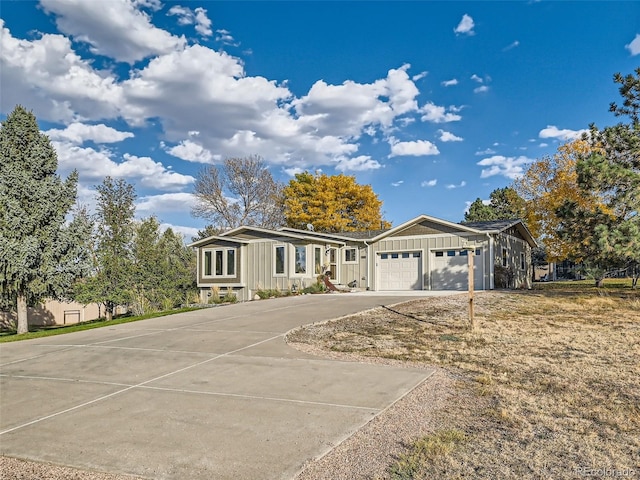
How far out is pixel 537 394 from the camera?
538 centimetres

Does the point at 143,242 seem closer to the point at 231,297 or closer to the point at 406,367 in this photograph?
the point at 231,297

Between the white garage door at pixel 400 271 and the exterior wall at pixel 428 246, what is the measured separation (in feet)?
0.87

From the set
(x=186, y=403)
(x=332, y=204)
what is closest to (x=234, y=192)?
(x=332, y=204)

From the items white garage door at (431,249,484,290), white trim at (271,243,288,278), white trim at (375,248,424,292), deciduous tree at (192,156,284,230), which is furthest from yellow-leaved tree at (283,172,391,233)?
white garage door at (431,249,484,290)

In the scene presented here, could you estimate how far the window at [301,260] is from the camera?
74.6 feet

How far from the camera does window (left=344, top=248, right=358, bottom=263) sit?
25.3 m

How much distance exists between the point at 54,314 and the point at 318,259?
14912mm

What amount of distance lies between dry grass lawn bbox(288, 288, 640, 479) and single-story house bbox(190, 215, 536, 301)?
929 centimetres

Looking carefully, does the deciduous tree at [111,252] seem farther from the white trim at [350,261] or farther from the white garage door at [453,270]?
the white garage door at [453,270]

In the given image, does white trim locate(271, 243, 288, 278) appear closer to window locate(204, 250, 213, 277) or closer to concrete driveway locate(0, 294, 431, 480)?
window locate(204, 250, 213, 277)

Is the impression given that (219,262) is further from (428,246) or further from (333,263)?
(428,246)

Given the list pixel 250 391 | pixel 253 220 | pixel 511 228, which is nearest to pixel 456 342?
pixel 250 391

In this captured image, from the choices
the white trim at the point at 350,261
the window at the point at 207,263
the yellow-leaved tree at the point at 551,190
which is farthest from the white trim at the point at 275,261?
the yellow-leaved tree at the point at 551,190

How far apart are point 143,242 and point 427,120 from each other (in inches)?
648
